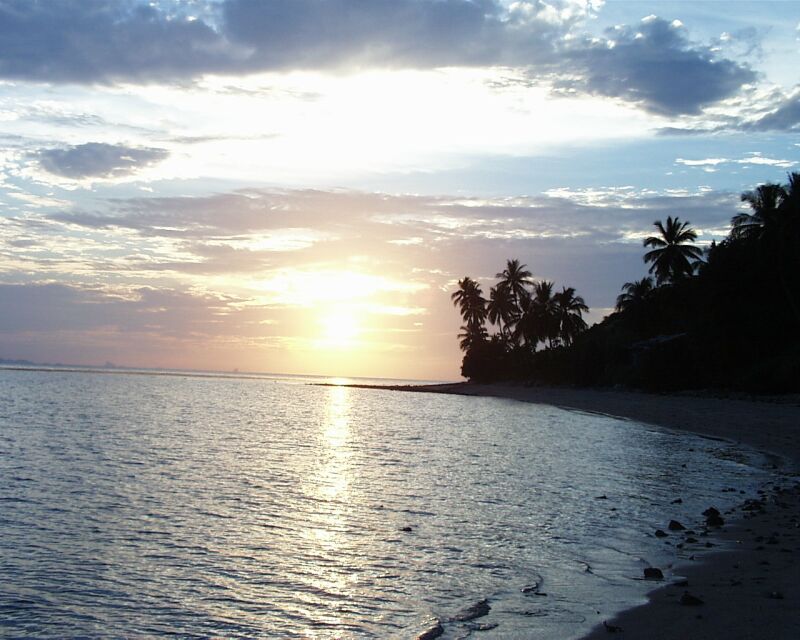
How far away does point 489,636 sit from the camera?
7770 mm

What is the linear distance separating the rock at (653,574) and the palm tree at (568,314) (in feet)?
277

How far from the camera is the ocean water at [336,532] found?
8.73 meters

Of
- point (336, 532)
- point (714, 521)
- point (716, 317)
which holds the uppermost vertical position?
point (716, 317)

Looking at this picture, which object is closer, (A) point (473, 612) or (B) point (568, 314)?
(A) point (473, 612)

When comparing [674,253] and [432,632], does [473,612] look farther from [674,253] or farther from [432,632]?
[674,253]

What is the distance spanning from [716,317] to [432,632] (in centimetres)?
5070

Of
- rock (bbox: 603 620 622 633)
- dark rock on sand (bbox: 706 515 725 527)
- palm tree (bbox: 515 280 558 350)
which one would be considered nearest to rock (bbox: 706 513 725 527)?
dark rock on sand (bbox: 706 515 725 527)

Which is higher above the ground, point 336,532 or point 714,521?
point 714,521

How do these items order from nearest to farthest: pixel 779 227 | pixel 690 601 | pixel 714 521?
pixel 690 601 < pixel 714 521 < pixel 779 227

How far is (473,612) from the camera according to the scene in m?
8.74

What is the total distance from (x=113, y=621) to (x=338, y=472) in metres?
14.2

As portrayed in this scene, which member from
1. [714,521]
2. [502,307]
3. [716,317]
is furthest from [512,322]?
[714,521]

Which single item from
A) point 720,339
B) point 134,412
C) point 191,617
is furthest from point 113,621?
point 720,339

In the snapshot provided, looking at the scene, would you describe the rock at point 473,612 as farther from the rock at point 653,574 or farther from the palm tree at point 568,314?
the palm tree at point 568,314
